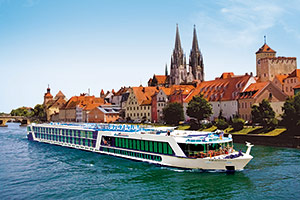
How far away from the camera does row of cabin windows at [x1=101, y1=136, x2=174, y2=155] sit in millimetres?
36625

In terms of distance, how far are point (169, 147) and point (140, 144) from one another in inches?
212

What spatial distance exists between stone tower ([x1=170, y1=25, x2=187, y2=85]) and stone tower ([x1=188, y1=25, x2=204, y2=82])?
5.75 m

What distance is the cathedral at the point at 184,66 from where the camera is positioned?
165000 mm

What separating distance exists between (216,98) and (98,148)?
42.6 meters

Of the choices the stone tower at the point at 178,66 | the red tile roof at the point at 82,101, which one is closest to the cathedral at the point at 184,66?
the stone tower at the point at 178,66

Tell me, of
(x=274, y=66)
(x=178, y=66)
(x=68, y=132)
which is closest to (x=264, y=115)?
(x=68, y=132)

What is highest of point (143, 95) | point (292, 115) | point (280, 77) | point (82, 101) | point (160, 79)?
point (160, 79)

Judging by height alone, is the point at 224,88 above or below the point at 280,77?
below

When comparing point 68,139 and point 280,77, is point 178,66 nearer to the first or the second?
point 280,77

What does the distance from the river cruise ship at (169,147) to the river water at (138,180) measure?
90 cm

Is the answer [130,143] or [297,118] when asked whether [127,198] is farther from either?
A: [297,118]

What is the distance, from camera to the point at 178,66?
165 meters

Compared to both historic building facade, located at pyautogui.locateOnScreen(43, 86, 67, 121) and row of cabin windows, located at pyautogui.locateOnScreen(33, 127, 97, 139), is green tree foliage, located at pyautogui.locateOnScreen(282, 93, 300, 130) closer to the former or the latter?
row of cabin windows, located at pyautogui.locateOnScreen(33, 127, 97, 139)

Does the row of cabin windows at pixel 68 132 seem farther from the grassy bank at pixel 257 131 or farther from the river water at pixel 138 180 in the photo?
the grassy bank at pixel 257 131
